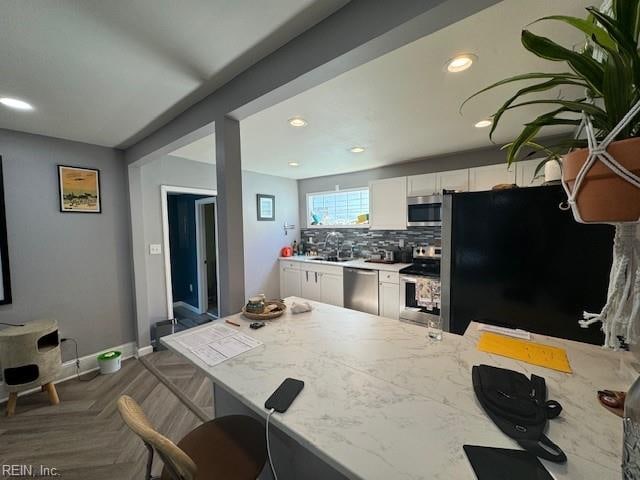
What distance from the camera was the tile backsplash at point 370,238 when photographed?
3.71 metres

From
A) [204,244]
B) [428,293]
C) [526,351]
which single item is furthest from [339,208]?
[526,351]

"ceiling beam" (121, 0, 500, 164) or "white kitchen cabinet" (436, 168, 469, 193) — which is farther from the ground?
"ceiling beam" (121, 0, 500, 164)

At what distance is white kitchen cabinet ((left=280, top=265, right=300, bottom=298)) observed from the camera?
4.37 meters

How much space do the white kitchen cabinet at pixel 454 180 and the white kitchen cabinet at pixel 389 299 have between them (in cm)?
139

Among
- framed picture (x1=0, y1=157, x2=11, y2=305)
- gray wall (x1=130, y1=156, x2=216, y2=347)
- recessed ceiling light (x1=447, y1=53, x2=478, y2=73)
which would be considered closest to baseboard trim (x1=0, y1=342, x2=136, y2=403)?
gray wall (x1=130, y1=156, x2=216, y2=347)

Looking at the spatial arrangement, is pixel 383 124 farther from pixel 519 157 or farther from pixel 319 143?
pixel 519 157

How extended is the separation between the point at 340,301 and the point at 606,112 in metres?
3.50

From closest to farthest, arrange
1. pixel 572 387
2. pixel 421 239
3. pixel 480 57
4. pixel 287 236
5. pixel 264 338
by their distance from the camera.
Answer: pixel 572 387 → pixel 264 338 → pixel 480 57 → pixel 421 239 → pixel 287 236

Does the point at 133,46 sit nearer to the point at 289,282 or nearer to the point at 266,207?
the point at 266,207

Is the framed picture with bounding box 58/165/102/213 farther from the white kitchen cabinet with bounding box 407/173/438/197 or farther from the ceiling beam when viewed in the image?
the white kitchen cabinet with bounding box 407/173/438/197

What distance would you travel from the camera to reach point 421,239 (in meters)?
3.75

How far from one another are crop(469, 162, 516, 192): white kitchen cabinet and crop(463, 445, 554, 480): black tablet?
2811 mm

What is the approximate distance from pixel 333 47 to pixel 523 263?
4.83 ft

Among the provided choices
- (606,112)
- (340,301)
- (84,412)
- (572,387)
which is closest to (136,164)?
(84,412)
